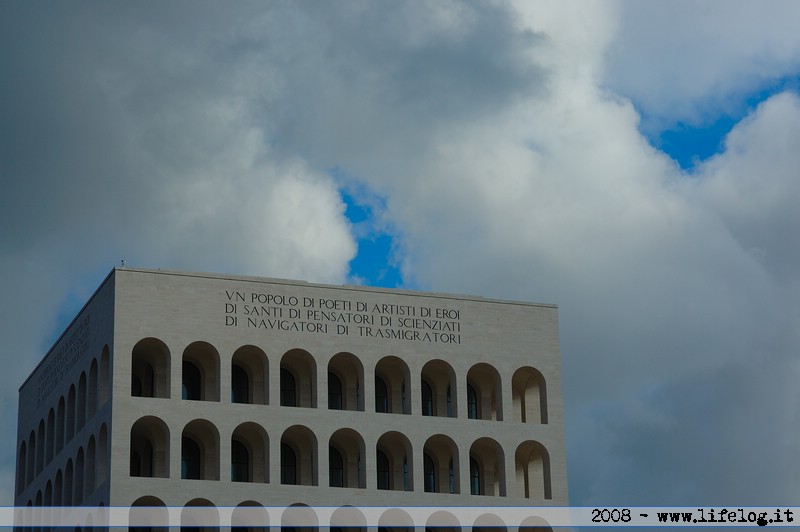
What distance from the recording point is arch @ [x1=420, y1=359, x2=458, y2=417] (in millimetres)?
103812

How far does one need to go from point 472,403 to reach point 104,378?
18.3 m

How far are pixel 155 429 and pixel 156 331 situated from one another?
4428 millimetres

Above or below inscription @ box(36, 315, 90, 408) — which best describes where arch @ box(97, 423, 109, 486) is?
below

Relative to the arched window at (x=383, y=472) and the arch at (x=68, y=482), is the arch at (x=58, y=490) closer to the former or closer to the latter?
the arch at (x=68, y=482)

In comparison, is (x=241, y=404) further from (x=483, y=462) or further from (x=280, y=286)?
(x=483, y=462)

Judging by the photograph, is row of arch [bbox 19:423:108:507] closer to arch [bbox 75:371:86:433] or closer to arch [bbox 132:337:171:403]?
arch [bbox 75:371:86:433]

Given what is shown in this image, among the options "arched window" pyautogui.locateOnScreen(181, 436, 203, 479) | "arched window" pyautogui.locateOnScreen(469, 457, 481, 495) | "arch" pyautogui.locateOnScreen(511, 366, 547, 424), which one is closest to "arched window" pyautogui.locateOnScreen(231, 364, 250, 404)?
"arched window" pyautogui.locateOnScreen(181, 436, 203, 479)

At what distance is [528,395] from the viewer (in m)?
106

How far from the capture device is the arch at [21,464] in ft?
368

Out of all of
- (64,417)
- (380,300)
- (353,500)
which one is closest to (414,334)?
(380,300)

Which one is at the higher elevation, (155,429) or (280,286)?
(280,286)

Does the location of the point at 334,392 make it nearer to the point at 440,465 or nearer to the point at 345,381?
the point at 345,381

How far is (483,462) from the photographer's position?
341 feet

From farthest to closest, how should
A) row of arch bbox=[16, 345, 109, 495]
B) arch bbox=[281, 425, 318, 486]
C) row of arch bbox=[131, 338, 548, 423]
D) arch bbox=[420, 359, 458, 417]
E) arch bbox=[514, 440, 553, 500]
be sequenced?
1. arch bbox=[514, 440, 553, 500]
2. arch bbox=[420, 359, 458, 417]
3. arch bbox=[281, 425, 318, 486]
4. row of arch bbox=[131, 338, 548, 423]
5. row of arch bbox=[16, 345, 109, 495]
